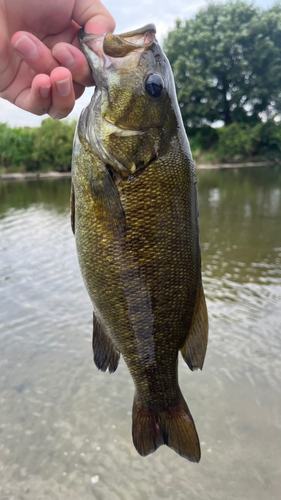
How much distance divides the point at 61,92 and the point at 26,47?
0.22m

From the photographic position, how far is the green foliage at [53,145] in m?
31.8

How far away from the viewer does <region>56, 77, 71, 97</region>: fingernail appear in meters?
1.51

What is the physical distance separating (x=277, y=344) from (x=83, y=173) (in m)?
4.26

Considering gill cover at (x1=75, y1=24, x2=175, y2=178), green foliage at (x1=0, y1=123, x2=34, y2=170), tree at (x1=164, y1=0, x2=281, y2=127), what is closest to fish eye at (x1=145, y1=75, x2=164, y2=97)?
gill cover at (x1=75, y1=24, x2=175, y2=178)

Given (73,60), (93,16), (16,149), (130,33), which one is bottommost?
(73,60)

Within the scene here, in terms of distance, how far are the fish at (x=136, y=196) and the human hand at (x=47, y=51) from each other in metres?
0.11

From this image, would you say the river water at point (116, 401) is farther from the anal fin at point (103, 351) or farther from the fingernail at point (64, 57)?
the fingernail at point (64, 57)

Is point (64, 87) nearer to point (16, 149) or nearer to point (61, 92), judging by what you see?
point (61, 92)

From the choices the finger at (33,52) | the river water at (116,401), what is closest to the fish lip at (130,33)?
the finger at (33,52)

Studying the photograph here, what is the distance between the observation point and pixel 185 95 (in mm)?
36344

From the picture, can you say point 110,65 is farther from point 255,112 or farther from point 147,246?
point 255,112

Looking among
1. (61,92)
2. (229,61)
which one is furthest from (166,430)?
(229,61)

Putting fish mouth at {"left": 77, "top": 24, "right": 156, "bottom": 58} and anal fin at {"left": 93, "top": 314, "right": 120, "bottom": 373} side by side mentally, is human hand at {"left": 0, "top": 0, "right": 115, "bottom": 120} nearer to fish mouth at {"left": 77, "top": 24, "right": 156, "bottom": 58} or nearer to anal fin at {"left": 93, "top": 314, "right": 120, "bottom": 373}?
fish mouth at {"left": 77, "top": 24, "right": 156, "bottom": 58}

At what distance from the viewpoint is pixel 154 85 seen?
1532mm
